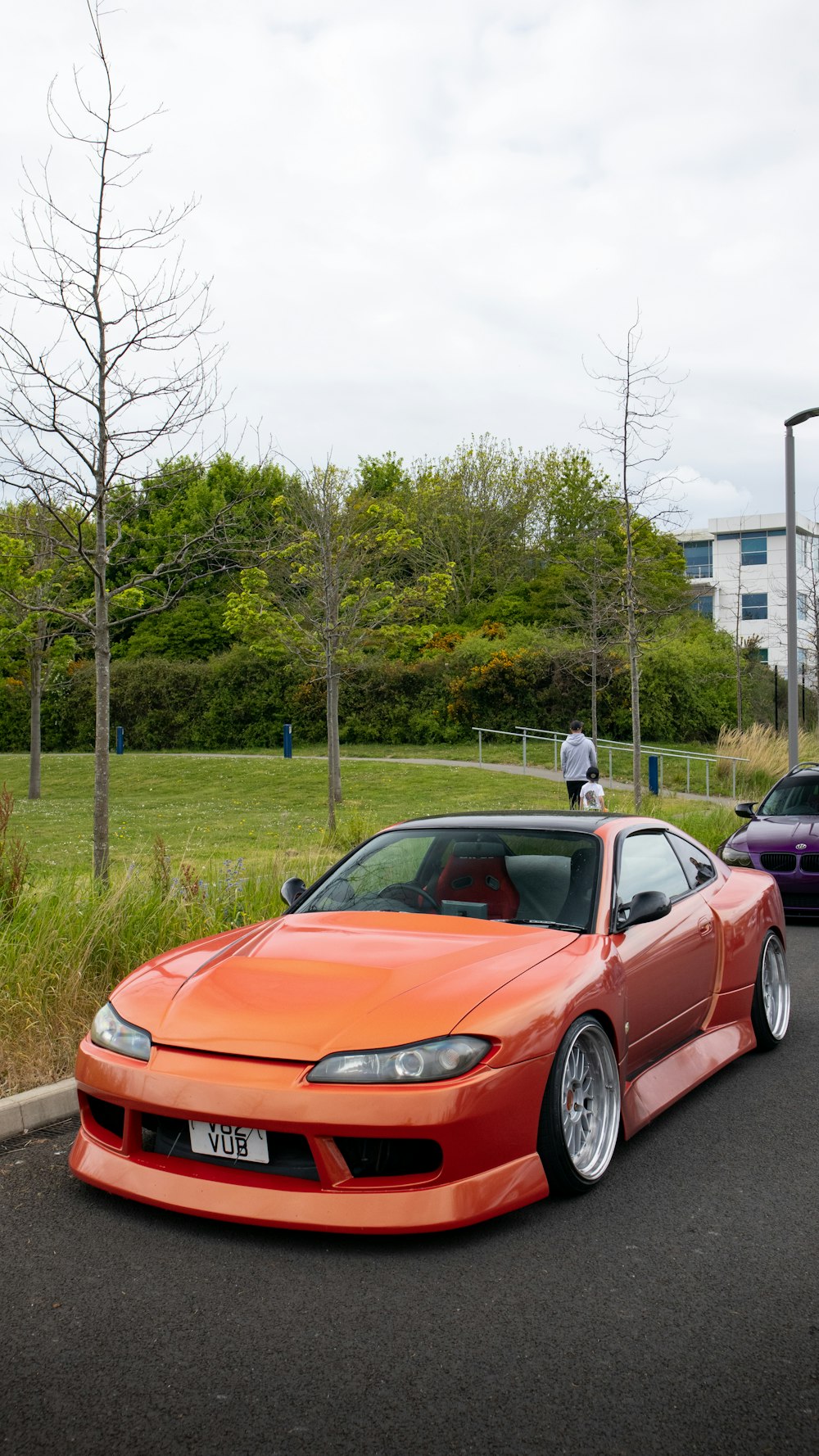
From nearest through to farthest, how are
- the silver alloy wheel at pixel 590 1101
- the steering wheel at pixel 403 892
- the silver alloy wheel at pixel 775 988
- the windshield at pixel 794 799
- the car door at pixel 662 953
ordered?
1. the silver alloy wheel at pixel 590 1101
2. the car door at pixel 662 953
3. the steering wheel at pixel 403 892
4. the silver alloy wheel at pixel 775 988
5. the windshield at pixel 794 799

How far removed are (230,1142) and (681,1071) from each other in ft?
7.63

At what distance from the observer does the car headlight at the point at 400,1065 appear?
3.79 meters

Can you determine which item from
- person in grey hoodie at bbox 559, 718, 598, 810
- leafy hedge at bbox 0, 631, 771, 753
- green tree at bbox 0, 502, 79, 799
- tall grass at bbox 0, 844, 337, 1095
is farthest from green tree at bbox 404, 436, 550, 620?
tall grass at bbox 0, 844, 337, 1095

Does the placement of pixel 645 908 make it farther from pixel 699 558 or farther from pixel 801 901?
pixel 699 558

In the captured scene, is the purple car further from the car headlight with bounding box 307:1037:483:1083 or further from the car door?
the car headlight with bounding box 307:1037:483:1083

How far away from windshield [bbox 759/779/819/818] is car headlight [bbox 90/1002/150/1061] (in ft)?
29.6

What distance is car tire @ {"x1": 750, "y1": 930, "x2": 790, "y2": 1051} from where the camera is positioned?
6.43 m

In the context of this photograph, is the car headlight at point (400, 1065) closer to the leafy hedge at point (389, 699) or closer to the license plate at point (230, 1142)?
the license plate at point (230, 1142)

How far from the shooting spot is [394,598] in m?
27.2

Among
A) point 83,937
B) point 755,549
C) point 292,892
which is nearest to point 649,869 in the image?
point 292,892

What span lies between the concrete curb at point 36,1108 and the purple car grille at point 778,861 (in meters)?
7.51

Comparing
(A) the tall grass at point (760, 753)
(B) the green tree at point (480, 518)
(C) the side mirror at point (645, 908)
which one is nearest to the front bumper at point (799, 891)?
(C) the side mirror at point (645, 908)

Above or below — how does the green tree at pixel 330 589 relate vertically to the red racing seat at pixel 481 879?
above

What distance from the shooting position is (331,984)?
14.0ft
